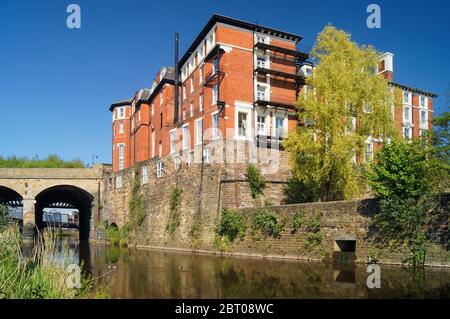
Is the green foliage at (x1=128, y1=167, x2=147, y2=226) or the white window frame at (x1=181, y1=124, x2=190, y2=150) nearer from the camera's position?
the white window frame at (x1=181, y1=124, x2=190, y2=150)

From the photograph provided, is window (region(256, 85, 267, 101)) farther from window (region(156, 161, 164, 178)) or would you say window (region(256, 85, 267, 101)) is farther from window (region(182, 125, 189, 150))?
window (region(156, 161, 164, 178))

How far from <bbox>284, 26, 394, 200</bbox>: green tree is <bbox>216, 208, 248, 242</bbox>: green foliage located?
482 cm

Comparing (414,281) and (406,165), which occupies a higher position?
(406,165)

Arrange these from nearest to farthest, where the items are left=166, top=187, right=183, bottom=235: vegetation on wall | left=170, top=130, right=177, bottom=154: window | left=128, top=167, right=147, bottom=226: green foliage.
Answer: left=166, top=187, right=183, bottom=235: vegetation on wall, left=128, top=167, right=147, bottom=226: green foliage, left=170, top=130, right=177, bottom=154: window

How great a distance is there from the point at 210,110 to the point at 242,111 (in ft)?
9.82

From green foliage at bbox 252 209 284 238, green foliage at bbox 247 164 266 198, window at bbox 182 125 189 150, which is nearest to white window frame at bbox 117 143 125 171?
window at bbox 182 125 189 150

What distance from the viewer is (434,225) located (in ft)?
57.9

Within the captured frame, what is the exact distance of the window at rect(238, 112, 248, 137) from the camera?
33.2 meters

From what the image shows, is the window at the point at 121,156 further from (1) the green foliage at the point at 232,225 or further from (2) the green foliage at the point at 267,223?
(2) the green foliage at the point at 267,223

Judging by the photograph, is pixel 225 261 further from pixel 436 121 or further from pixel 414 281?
pixel 436 121

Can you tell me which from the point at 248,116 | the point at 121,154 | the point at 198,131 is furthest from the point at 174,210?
the point at 121,154

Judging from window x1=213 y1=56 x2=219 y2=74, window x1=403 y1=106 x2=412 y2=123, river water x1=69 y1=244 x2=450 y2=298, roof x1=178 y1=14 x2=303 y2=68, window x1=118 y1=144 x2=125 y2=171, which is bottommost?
river water x1=69 y1=244 x2=450 y2=298
